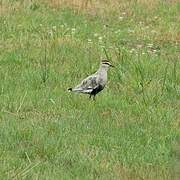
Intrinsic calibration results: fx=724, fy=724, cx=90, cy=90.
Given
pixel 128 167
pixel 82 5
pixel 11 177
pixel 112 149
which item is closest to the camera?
pixel 11 177

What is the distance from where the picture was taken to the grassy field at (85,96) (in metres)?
7.50

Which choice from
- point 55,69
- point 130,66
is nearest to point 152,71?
point 130,66

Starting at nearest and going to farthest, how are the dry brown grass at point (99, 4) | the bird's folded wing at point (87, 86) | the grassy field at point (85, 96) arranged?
1. the grassy field at point (85, 96)
2. the bird's folded wing at point (87, 86)
3. the dry brown grass at point (99, 4)

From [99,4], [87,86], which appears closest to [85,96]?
[87,86]

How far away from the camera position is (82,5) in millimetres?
→ 15586

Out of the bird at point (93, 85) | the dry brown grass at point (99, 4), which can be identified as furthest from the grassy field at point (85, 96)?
the bird at point (93, 85)

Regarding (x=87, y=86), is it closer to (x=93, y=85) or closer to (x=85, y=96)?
(x=93, y=85)

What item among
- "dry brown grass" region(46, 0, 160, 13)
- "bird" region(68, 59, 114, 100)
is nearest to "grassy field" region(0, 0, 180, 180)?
"dry brown grass" region(46, 0, 160, 13)

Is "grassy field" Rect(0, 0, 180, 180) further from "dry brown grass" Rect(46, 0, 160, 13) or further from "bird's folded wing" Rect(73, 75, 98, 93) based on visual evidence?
"bird's folded wing" Rect(73, 75, 98, 93)

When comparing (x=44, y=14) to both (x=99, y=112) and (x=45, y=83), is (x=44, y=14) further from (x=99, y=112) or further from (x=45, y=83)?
(x=99, y=112)

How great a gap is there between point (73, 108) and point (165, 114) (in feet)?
3.88

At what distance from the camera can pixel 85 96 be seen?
1002 centimetres

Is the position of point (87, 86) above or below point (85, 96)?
above

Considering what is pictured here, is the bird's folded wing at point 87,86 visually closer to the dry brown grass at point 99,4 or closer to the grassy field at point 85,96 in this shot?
Result: the grassy field at point 85,96
